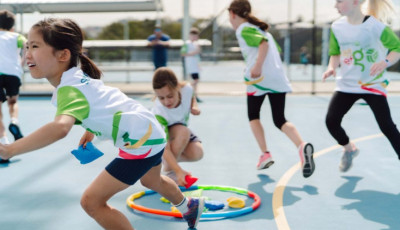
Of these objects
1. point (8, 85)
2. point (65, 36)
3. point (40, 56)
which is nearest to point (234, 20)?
point (65, 36)

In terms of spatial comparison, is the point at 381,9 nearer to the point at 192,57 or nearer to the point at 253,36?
the point at 253,36

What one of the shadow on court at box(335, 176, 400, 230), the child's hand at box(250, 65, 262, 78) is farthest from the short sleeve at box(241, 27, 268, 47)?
the shadow on court at box(335, 176, 400, 230)

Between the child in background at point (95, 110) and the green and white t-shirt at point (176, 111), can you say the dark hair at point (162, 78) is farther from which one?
the child in background at point (95, 110)

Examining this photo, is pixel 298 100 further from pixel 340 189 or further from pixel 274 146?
pixel 340 189

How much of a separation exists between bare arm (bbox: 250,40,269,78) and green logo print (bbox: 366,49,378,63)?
39.2 inches

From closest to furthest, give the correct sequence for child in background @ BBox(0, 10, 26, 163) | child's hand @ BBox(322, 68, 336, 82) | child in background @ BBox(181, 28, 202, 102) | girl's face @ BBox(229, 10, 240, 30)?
child's hand @ BBox(322, 68, 336, 82) < girl's face @ BBox(229, 10, 240, 30) < child in background @ BBox(0, 10, 26, 163) < child in background @ BBox(181, 28, 202, 102)

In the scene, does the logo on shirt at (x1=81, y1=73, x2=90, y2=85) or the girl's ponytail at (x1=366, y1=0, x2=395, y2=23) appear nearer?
the logo on shirt at (x1=81, y1=73, x2=90, y2=85)

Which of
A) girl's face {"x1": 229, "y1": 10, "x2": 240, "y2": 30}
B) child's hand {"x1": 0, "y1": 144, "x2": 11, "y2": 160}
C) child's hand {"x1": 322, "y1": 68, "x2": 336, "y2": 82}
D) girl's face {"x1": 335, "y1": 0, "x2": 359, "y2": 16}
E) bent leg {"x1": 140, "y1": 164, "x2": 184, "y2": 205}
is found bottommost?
bent leg {"x1": 140, "y1": 164, "x2": 184, "y2": 205}

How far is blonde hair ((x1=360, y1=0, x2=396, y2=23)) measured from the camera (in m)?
4.80

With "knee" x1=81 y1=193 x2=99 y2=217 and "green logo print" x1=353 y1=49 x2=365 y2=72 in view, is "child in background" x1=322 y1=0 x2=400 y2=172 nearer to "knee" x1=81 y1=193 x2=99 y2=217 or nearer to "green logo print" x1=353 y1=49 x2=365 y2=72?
"green logo print" x1=353 y1=49 x2=365 y2=72

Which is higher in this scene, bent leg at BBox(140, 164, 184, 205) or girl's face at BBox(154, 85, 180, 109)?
girl's face at BBox(154, 85, 180, 109)

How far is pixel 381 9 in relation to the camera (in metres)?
4.81

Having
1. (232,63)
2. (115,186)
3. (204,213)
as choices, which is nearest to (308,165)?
(204,213)

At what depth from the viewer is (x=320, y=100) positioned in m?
12.7
